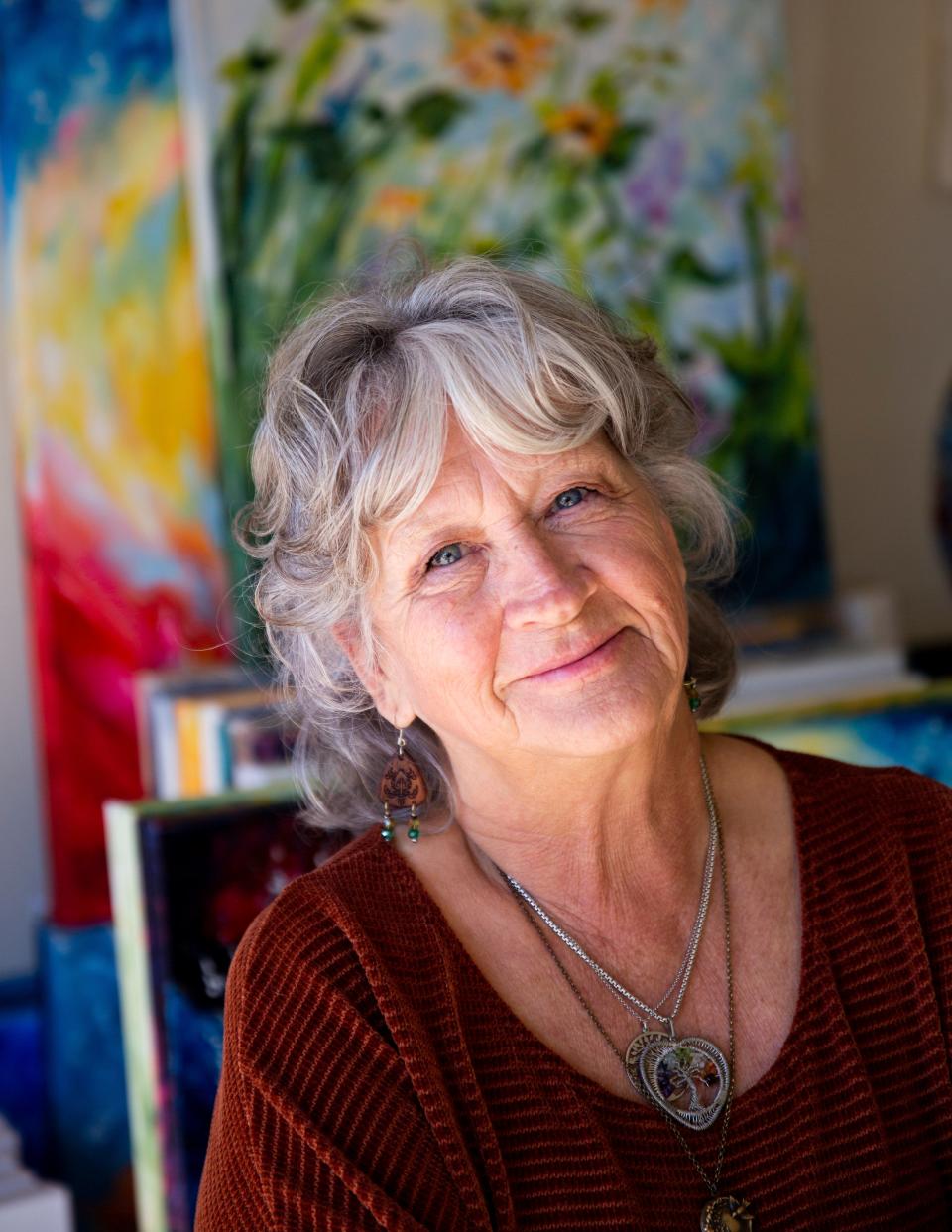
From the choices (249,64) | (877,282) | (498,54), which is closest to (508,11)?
(498,54)

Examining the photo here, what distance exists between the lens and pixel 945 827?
4.87 feet

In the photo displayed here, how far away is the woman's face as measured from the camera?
1.27 metres

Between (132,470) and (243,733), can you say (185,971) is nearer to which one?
(243,733)

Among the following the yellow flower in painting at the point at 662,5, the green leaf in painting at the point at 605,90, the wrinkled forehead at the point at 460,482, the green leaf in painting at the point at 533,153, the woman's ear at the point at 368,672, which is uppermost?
the yellow flower in painting at the point at 662,5

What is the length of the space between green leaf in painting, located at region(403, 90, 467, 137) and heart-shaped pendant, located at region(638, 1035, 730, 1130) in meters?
2.27

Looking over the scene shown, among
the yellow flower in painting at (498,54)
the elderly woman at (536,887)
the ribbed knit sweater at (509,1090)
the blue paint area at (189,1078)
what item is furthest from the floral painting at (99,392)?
the ribbed knit sweater at (509,1090)

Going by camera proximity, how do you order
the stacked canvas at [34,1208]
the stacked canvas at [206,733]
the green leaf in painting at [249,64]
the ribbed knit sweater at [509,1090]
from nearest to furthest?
the ribbed knit sweater at [509,1090] → the stacked canvas at [34,1208] → the stacked canvas at [206,733] → the green leaf in painting at [249,64]

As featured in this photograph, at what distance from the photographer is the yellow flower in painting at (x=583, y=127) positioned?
10.6ft

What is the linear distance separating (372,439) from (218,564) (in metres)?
1.65

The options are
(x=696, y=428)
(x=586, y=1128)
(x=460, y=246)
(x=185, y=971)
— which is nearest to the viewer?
Result: (x=586, y=1128)

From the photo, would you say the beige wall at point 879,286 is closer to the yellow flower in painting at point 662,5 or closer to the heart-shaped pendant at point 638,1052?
the yellow flower in painting at point 662,5

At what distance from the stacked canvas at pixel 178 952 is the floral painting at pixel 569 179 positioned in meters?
1.26

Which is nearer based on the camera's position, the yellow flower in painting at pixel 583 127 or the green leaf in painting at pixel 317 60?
the green leaf in painting at pixel 317 60

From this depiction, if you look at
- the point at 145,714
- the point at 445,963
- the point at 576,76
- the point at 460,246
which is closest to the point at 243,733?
the point at 145,714
